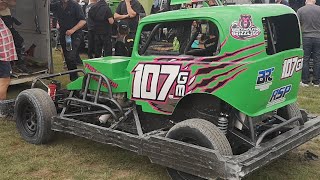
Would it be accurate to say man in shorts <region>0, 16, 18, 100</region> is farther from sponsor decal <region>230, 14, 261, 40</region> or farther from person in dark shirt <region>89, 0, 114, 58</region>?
sponsor decal <region>230, 14, 261, 40</region>

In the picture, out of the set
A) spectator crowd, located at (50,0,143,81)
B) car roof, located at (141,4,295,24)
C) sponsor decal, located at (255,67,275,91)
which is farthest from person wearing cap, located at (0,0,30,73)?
sponsor decal, located at (255,67,275,91)

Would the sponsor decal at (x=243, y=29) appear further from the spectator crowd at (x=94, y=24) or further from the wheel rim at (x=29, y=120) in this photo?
the spectator crowd at (x=94, y=24)

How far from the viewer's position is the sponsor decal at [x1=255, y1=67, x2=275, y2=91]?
393cm

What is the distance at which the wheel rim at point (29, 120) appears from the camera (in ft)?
17.7

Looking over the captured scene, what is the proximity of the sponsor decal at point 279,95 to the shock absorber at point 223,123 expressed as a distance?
1.50 ft

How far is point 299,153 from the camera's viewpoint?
5203 millimetres

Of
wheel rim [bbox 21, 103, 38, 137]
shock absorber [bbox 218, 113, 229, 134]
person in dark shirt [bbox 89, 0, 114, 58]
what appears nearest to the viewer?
shock absorber [bbox 218, 113, 229, 134]

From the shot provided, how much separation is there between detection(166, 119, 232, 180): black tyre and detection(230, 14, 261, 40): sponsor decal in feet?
2.86

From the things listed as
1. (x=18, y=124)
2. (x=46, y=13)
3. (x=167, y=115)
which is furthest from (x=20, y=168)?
(x=46, y=13)

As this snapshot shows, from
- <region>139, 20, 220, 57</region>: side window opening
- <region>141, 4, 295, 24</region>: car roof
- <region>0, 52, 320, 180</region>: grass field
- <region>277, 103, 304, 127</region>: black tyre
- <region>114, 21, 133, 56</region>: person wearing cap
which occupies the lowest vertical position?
<region>0, 52, 320, 180</region>: grass field

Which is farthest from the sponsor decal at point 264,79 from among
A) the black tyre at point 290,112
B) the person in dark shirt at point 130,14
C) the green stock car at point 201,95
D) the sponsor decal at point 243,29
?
the person in dark shirt at point 130,14

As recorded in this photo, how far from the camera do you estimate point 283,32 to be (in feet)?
15.2

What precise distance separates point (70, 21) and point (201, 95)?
16.7 feet

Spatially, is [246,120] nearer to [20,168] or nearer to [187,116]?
[187,116]
